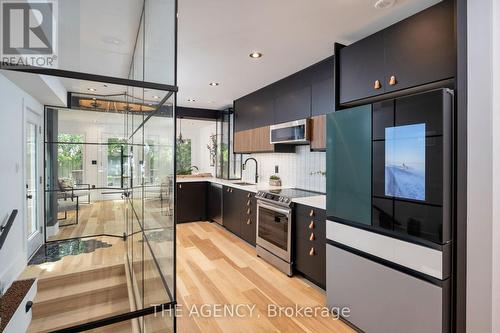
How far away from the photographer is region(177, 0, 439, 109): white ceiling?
1.92m

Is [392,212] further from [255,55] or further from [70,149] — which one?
[70,149]

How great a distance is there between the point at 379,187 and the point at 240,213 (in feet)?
8.81

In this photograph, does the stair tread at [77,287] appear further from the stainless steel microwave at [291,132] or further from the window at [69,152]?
the stainless steel microwave at [291,132]

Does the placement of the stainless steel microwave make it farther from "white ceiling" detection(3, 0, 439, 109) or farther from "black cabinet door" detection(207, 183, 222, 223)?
"black cabinet door" detection(207, 183, 222, 223)

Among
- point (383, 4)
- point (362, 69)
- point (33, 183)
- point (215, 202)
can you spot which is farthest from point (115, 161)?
point (383, 4)

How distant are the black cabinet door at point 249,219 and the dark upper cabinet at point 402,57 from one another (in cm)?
209

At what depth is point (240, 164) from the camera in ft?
18.1

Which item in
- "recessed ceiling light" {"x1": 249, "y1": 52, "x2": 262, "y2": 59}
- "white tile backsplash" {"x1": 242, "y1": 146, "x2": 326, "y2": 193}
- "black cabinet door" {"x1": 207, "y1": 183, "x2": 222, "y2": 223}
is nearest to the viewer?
"recessed ceiling light" {"x1": 249, "y1": 52, "x2": 262, "y2": 59}

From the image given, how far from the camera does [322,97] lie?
2.98 m

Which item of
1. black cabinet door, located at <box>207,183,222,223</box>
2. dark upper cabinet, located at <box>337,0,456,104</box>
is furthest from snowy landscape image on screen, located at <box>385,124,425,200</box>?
black cabinet door, located at <box>207,183,222,223</box>

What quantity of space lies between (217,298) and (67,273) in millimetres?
1946

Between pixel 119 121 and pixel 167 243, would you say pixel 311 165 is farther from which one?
pixel 119 121

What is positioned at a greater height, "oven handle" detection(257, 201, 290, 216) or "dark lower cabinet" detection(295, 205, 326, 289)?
"oven handle" detection(257, 201, 290, 216)

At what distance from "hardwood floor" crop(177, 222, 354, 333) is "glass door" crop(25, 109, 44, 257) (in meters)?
1.75
